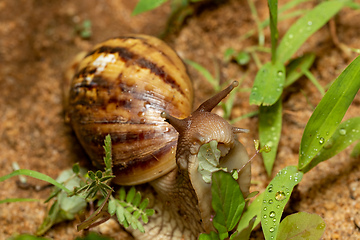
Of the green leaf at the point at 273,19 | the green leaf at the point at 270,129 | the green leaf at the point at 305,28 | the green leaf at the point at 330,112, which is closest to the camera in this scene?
the green leaf at the point at 330,112

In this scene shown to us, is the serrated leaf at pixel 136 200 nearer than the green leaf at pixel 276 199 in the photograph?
No

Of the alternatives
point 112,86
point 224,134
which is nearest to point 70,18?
point 112,86

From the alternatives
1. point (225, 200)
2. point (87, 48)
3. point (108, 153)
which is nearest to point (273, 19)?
point (225, 200)

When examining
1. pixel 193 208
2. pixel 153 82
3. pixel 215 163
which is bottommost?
pixel 193 208

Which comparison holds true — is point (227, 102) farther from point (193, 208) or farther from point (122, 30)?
point (122, 30)

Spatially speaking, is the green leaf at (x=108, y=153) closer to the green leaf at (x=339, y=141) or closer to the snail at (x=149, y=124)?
the snail at (x=149, y=124)

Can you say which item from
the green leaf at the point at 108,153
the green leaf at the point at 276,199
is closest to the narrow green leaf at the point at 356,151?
the green leaf at the point at 276,199

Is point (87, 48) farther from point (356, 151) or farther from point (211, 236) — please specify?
point (356, 151)
